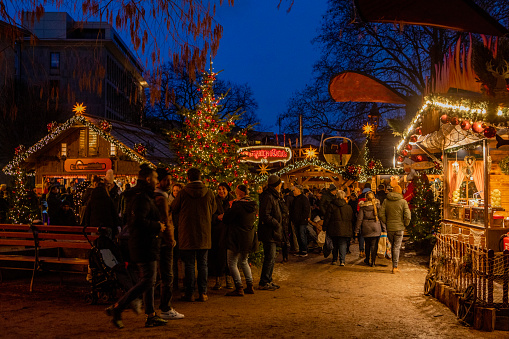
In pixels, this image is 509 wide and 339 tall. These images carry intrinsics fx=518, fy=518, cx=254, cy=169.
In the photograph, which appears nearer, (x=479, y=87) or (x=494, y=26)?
(x=494, y=26)

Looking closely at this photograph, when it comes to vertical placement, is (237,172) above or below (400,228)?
above

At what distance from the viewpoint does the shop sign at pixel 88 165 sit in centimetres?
2375

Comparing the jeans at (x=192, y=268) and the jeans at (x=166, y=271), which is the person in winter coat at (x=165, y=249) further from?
the jeans at (x=192, y=268)

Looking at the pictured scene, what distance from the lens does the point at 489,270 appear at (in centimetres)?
669

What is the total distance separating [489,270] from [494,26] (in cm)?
317

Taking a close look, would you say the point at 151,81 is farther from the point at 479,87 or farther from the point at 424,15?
the point at 479,87

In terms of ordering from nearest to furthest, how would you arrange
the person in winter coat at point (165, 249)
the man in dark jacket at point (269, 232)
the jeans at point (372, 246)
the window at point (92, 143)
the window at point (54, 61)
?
the person in winter coat at point (165, 249) → the man in dark jacket at point (269, 232) → the jeans at point (372, 246) → the window at point (92, 143) → the window at point (54, 61)

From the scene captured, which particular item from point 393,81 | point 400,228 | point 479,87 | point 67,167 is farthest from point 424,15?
point 393,81

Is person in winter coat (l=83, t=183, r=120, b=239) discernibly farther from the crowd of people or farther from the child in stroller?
the child in stroller

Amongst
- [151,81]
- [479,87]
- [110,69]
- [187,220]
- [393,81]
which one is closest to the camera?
[151,81]

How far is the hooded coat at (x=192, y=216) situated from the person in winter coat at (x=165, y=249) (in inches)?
34.4

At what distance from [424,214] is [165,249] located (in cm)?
995

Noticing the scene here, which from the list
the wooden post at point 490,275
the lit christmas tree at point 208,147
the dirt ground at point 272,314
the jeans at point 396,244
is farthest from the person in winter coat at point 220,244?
the wooden post at point 490,275

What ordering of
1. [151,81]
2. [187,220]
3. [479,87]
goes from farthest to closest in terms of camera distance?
[479,87] → [187,220] → [151,81]
